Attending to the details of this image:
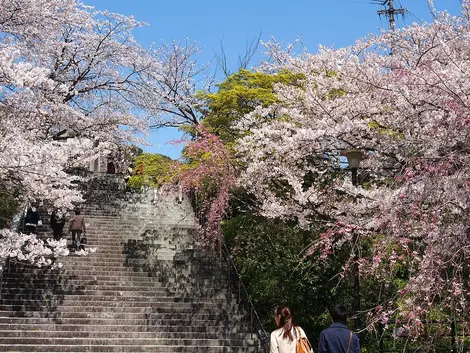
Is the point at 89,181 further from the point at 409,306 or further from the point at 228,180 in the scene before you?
the point at 409,306

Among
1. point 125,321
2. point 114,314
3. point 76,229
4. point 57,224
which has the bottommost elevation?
point 125,321

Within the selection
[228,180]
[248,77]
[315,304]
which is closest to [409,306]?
[315,304]

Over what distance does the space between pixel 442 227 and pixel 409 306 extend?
3.59ft

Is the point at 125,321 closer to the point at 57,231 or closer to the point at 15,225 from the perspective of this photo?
the point at 57,231

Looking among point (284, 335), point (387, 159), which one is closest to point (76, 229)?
point (387, 159)

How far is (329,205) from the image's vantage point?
11820mm

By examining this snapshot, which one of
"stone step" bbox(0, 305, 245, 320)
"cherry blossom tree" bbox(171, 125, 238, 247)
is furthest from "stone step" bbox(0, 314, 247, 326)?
"cherry blossom tree" bbox(171, 125, 238, 247)

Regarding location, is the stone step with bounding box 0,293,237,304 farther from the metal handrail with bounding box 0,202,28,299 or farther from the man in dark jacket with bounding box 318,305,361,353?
the man in dark jacket with bounding box 318,305,361,353

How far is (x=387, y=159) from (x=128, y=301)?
7022mm

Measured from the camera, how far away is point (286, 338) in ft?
19.0

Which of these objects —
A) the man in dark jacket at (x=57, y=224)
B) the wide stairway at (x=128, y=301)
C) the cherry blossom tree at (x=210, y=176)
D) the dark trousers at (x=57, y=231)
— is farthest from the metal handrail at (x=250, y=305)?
the dark trousers at (x=57, y=231)

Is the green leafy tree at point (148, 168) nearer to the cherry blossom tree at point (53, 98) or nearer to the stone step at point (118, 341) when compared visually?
the cherry blossom tree at point (53, 98)

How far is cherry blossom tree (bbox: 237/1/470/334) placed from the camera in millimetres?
7082

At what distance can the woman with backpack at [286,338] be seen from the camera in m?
5.77
